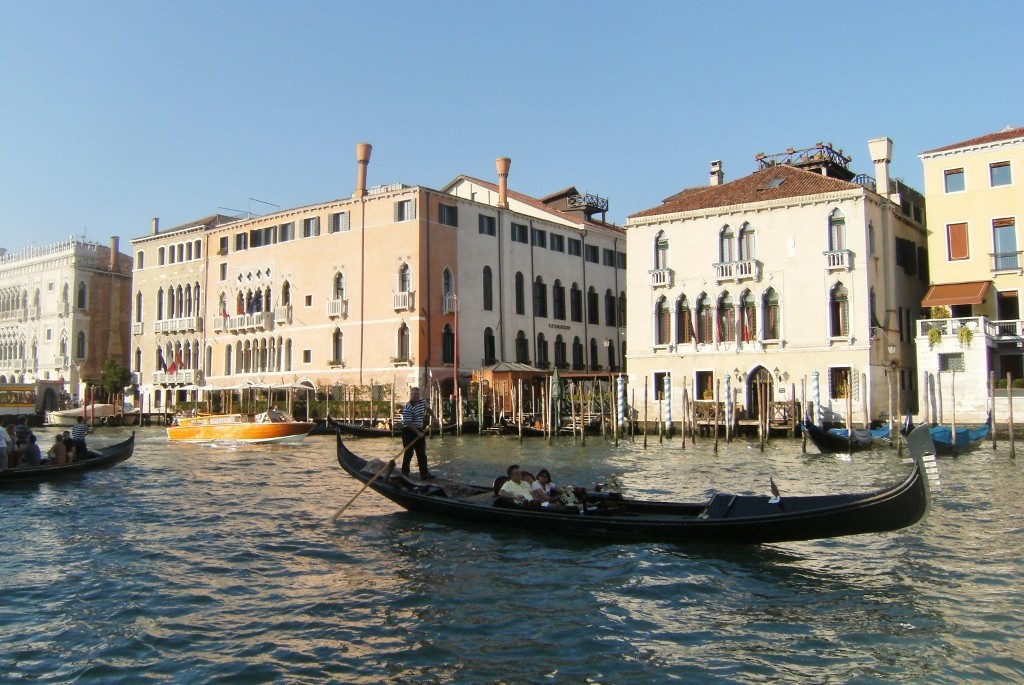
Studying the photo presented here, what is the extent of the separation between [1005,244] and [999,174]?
185 centimetres

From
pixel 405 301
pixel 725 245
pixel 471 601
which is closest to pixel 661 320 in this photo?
pixel 725 245

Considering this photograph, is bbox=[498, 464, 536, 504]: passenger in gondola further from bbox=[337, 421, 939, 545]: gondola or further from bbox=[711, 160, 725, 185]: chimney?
bbox=[711, 160, 725, 185]: chimney

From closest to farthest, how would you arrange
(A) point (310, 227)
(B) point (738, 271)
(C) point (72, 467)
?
1. (C) point (72, 467)
2. (B) point (738, 271)
3. (A) point (310, 227)

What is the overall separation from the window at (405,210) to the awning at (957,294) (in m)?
15.6

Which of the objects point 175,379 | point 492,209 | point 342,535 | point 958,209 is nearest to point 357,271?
point 492,209

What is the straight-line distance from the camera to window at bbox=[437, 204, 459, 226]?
29.7 meters

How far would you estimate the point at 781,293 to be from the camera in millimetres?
24297

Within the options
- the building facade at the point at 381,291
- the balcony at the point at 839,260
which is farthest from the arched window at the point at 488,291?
the balcony at the point at 839,260

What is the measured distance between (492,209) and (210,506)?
20996 millimetres

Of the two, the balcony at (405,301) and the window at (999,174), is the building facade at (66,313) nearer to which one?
the balcony at (405,301)

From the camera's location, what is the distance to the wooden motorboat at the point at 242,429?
76.9ft

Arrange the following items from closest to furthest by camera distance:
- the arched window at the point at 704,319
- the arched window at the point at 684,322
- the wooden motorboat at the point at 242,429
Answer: the wooden motorboat at the point at 242,429 < the arched window at the point at 704,319 < the arched window at the point at 684,322

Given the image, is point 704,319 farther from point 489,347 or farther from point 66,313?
point 66,313

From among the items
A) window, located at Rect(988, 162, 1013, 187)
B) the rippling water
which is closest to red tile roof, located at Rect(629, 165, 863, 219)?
window, located at Rect(988, 162, 1013, 187)
